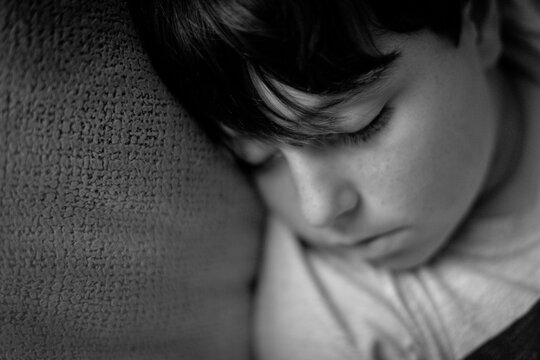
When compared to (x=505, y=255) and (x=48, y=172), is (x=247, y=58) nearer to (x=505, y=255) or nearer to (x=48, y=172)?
(x=48, y=172)

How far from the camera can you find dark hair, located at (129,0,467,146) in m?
0.47

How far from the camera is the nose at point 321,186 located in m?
0.57

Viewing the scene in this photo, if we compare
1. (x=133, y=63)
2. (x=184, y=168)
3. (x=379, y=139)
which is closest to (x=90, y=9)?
(x=133, y=63)

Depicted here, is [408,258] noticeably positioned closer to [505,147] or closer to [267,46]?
[505,147]

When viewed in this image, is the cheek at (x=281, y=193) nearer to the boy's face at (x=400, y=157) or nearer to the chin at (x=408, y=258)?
the boy's face at (x=400, y=157)

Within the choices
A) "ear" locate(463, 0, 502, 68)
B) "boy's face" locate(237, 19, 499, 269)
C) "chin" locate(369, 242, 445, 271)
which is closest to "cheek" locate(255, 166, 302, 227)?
"boy's face" locate(237, 19, 499, 269)

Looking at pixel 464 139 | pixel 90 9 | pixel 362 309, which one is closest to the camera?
pixel 90 9

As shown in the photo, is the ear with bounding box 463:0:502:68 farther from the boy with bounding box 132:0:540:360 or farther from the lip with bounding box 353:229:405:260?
the lip with bounding box 353:229:405:260

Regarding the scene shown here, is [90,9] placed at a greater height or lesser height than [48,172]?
greater

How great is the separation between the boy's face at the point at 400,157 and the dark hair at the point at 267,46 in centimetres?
2

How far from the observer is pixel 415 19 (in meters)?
0.53

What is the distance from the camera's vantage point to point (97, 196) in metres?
0.54

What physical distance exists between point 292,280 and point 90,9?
1.26 ft

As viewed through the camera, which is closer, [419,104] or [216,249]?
[419,104]
